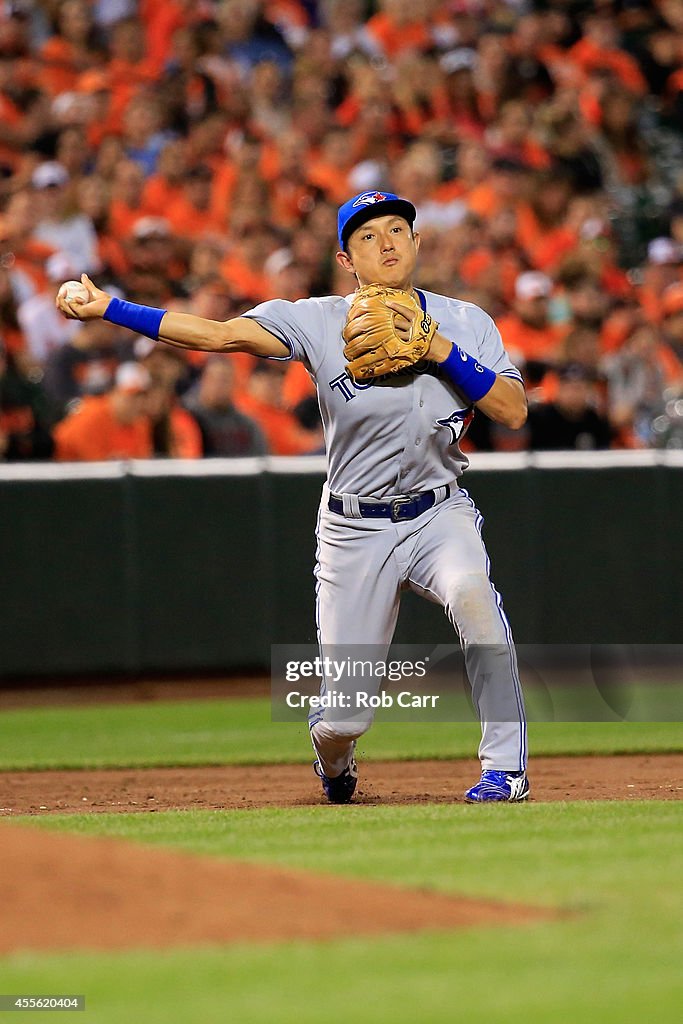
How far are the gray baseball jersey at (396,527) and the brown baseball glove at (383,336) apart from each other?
0.58 feet

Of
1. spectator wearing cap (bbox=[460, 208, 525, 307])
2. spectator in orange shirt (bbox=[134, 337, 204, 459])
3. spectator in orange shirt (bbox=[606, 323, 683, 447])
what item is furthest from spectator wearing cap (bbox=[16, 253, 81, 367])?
spectator in orange shirt (bbox=[606, 323, 683, 447])

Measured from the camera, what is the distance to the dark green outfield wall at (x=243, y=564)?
9680mm

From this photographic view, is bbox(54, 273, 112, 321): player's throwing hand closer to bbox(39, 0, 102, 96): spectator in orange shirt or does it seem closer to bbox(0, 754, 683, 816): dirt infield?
bbox(0, 754, 683, 816): dirt infield

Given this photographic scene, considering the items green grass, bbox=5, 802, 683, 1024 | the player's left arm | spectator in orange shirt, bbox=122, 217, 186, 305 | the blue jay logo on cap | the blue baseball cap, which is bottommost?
green grass, bbox=5, 802, 683, 1024

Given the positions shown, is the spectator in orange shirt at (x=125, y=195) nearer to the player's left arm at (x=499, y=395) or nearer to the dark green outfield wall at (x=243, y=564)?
the dark green outfield wall at (x=243, y=564)

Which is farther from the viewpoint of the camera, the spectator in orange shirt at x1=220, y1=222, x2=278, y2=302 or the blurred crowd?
the spectator in orange shirt at x1=220, y1=222, x2=278, y2=302

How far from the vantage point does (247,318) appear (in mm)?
5785

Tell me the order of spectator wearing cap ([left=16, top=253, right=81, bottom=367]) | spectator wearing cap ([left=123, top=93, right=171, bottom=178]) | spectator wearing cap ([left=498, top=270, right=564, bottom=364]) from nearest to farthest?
spectator wearing cap ([left=16, top=253, right=81, bottom=367])
spectator wearing cap ([left=498, top=270, right=564, bottom=364])
spectator wearing cap ([left=123, top=93, right=171, bottom=178])

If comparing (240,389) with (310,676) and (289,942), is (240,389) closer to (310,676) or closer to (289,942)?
(310,676)

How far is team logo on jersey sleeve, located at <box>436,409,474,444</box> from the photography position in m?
5.84

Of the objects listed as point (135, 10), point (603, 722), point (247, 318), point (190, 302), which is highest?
point (135, 10)

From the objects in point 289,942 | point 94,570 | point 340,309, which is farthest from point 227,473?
point 289,942

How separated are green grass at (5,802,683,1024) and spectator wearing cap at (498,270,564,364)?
710cm

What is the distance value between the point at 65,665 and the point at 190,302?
8.74 ft
